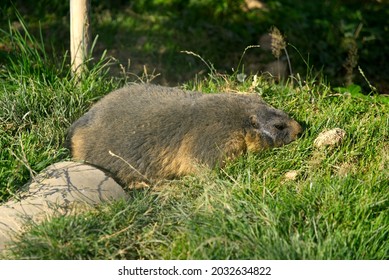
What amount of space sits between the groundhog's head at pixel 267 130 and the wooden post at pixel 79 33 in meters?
2.05

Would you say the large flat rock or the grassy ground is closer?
the grassy ground

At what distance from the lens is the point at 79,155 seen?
6.75 meters

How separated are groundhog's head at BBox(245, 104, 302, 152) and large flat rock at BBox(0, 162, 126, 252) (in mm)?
1321

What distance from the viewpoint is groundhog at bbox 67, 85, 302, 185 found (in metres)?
6.56

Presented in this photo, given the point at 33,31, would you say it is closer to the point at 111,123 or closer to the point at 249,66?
the point at 249,66

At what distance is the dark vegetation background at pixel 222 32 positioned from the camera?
35.0 feet

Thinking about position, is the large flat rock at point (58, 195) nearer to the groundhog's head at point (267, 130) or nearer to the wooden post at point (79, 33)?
the groundhog's head at point (267, 130)

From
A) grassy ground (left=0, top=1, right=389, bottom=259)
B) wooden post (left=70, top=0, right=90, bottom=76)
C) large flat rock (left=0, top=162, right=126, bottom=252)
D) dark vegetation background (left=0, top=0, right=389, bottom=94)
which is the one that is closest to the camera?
grassy ground (left=0, top=1, right=389, bottom=259)

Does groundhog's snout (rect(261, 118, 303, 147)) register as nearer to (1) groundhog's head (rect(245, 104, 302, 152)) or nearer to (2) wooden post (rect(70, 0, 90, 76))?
(1) groundhog's head (rect(245, 104, 302, 152))

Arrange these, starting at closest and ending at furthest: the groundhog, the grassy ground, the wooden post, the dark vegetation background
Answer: the grassy ground → the groundhog → the wooden post → the dark vegetation background

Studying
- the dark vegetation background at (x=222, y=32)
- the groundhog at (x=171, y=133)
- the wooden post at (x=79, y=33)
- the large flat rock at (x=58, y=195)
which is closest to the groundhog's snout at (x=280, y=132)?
the groundhog at (x=171, y=133)

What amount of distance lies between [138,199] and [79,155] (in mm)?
1026

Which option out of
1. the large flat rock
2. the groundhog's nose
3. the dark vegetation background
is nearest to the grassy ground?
the groundhog's nose

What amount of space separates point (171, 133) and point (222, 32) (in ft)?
16.0
